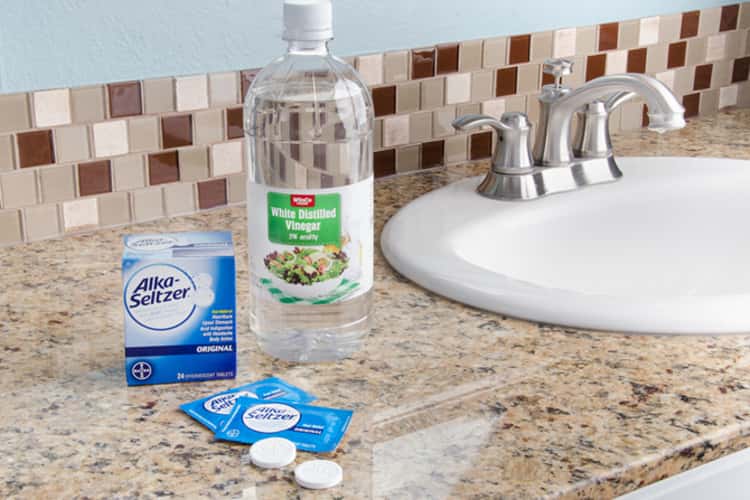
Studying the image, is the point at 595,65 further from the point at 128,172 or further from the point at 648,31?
the point at 128,172

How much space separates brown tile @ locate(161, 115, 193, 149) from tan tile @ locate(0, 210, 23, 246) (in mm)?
182

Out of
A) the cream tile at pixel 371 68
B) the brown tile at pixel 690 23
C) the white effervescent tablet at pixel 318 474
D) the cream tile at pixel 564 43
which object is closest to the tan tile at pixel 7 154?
the cream tile at pixel 371 68

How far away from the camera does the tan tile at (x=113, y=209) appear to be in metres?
1.20

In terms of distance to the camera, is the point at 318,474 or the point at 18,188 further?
the point at 18,188

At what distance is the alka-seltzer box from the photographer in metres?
0.84

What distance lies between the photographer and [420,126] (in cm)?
143

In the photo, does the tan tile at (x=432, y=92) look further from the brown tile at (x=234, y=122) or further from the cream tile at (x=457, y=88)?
the brown tile at (x=234, y=122)

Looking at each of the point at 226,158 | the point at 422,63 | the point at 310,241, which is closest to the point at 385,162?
the point at 422,63

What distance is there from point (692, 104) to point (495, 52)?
456 mm

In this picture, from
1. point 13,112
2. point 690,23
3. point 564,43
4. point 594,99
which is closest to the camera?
point 13,112

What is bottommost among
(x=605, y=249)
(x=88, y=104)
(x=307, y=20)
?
(x=605, y=249)

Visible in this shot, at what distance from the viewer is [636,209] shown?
1.41m

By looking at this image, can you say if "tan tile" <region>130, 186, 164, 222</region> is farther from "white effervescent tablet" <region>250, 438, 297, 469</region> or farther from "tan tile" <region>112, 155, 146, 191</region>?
"white effervescent tablet" <region>250, 438, 297, 469</region>

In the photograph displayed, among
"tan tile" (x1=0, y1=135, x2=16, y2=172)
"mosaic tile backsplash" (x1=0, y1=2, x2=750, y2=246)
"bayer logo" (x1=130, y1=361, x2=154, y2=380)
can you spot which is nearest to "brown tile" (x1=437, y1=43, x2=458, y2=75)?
"mosaic tile backsplash" (x1=0, y1=2, x2=750, y2=246)
